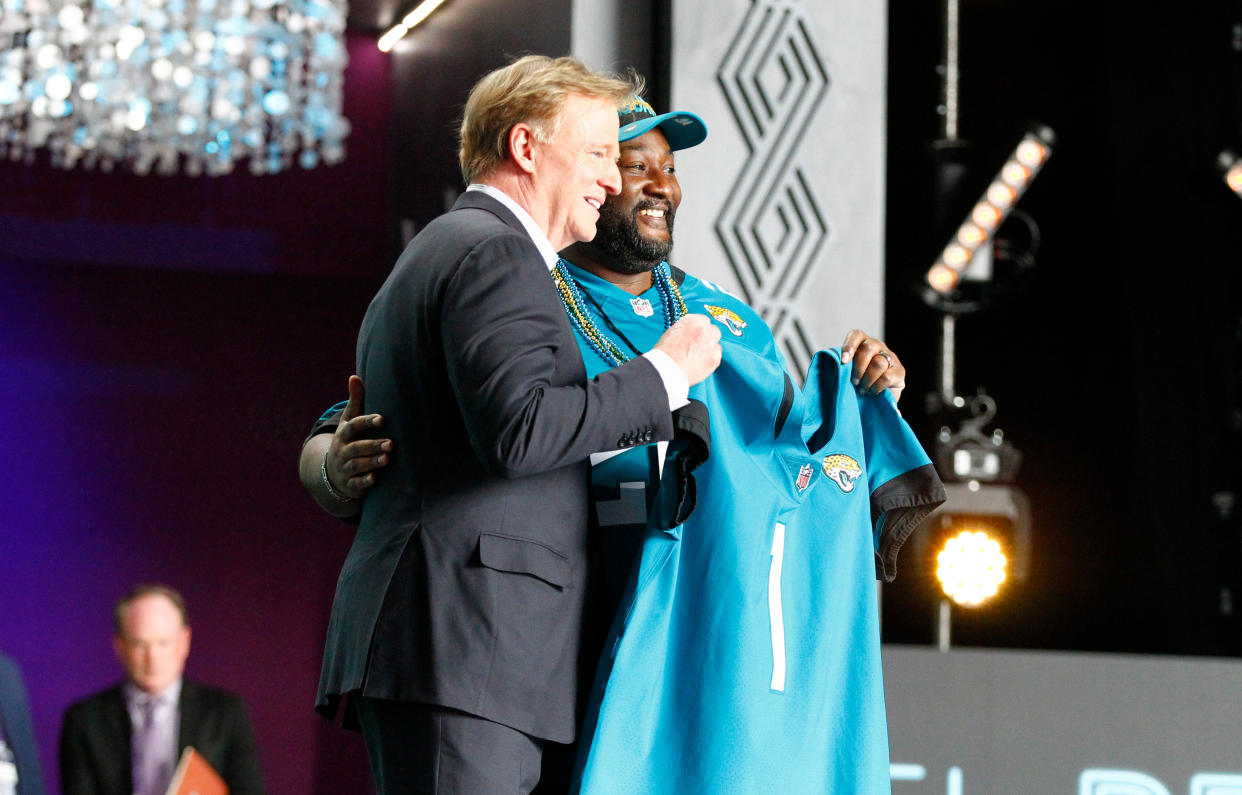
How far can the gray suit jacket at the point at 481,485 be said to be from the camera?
4.96 ft

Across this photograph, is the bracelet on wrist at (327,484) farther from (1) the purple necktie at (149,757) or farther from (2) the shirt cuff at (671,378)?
(1) the purple necktie at (149,757)

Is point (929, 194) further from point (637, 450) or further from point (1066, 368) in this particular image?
point (637, 450)

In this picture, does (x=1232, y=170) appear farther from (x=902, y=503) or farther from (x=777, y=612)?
(x=777, y=612)

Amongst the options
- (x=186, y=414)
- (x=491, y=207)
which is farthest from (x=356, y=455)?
(x=186, y=414)

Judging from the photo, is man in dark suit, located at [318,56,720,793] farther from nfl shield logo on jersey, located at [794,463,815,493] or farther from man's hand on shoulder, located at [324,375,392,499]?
nfl shield logo on jersey, located at [794,463,815,493]

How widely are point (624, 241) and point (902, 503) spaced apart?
58cm

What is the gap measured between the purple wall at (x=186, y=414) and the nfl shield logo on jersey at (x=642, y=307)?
462 centimetres

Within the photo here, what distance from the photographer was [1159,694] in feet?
9.89

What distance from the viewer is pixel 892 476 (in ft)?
6.61

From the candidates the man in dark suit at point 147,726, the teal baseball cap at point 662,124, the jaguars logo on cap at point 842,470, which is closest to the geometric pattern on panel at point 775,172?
the teal baseball cap at point 662,124

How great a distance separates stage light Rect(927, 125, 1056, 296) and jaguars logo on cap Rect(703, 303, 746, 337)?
2.52m

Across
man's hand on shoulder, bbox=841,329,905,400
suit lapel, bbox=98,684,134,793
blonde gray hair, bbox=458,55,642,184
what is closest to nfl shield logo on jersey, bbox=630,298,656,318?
man's hand on shoulder, bbox=841,329,905,400

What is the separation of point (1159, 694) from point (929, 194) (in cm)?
214

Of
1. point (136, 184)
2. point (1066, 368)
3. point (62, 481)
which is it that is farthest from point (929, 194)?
point (62, 481)
